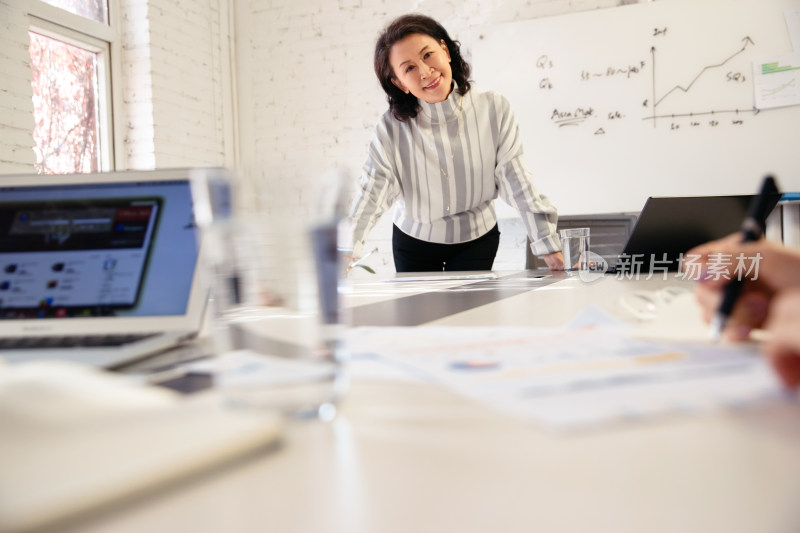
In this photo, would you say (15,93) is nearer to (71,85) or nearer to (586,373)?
(71,85)

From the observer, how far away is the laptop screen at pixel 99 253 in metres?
0.65

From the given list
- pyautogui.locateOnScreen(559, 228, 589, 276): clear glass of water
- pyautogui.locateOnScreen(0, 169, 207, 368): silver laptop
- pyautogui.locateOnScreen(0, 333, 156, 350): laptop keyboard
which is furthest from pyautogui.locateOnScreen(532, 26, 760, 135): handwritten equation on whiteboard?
pyautogui.locateOnScreen(0, 333, 156, 350): laptop keyboard

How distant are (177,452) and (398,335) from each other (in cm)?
37

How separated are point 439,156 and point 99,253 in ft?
5.20

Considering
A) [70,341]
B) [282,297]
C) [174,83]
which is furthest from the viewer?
[174,83]

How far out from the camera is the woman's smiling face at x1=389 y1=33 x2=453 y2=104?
202 cm

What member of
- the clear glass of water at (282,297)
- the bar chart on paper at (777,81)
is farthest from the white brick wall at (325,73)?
the clear glass of water at (282,297)

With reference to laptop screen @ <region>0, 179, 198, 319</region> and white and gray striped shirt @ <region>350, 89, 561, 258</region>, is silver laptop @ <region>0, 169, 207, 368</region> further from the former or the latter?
white and gray striped shirt @ <region>350, 89, 561, 258</region>

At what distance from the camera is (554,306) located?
0.86 m

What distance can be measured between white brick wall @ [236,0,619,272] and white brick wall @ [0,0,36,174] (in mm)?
1217

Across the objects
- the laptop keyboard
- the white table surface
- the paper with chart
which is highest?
the laptop keyboard

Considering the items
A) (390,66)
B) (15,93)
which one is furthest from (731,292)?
(15,93)

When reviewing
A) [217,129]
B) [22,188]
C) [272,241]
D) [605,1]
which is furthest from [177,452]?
[217,129]

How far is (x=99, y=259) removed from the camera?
0.66 metres
